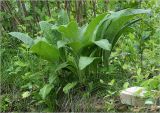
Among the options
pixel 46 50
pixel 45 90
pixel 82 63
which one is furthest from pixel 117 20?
pixel 45 90

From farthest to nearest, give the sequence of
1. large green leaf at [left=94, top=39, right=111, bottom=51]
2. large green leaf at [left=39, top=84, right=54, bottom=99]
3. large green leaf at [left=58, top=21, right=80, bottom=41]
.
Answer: large green leaf at [left=39, top=84, right=54, bottom=99] → large green leaf at [left=58, top=21, right=80, bottom=41] → large green leaf at [left=94, top=39, right=111, bottom=51]

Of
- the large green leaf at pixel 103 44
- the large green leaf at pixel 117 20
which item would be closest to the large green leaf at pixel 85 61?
the large green leaf at pixel 103 44

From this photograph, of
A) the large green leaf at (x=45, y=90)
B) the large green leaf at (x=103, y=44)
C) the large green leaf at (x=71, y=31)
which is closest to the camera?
the large green leaf at (x=103, y=44)

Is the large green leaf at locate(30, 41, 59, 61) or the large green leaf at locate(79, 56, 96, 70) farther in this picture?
the large green leaf at locate(30, 41, 59, 61)

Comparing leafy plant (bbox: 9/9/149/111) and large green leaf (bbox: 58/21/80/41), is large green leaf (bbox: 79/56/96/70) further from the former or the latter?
large green leaf (bbox: 58/21/80/41)

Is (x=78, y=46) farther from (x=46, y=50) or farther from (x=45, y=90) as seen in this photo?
(x=45, y=90)

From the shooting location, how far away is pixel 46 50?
3.70 metres

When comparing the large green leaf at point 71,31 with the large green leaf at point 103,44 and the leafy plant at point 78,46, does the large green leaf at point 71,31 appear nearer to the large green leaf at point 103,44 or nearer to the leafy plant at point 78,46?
the leafy plant at point 78,46

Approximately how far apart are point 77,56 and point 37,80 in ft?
1.79

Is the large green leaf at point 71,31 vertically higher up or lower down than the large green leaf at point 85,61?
higher up

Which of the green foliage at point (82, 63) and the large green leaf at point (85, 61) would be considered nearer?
the large green leaf at point (85, 61)

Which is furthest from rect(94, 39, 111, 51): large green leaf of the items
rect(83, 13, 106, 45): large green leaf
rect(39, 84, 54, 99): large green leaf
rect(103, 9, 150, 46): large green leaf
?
rect(39, 84, 54, 99): large green leaf

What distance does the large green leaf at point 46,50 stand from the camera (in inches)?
143

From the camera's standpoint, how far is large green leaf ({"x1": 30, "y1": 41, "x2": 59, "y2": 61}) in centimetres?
363
